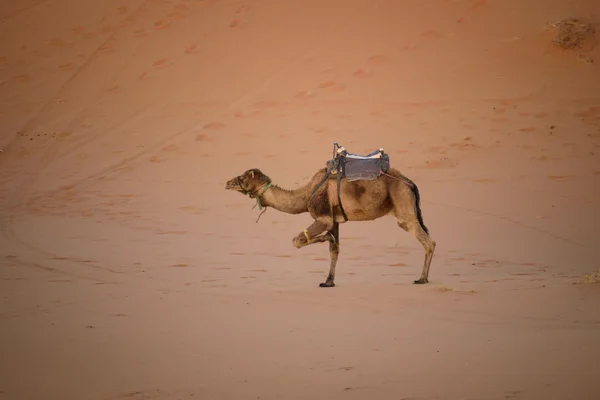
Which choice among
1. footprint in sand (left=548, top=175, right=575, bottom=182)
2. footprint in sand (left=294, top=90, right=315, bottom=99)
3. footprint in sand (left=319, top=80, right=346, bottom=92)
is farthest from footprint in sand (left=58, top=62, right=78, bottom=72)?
footprint in sand (left=548, top=175, right=575, bottom=182)

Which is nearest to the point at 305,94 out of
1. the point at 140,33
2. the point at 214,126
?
the point at 214,126

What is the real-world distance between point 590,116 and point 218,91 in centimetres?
934

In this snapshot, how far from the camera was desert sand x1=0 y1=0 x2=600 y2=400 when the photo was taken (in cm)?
844

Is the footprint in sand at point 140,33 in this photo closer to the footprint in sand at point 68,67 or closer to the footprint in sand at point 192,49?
the footprint in sand at point 192,49

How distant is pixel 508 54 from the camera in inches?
903

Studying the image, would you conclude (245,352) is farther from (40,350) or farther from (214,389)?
(40,350)

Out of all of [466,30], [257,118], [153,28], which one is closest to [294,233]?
[257,118]

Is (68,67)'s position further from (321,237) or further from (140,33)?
(321,237)

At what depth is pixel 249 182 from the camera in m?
12.4

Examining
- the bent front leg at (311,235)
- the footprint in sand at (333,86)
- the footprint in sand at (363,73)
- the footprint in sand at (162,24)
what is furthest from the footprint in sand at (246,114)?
the bent front leg at (311,235)

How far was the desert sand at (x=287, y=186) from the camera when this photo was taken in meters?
8.44

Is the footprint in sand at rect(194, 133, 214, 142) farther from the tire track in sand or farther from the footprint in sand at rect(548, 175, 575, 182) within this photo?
the footprint in sand at rect(548, 175, 575, 182)

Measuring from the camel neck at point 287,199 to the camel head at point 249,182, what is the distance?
14 centimetres

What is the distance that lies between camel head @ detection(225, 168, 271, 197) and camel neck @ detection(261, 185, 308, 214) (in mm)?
135
